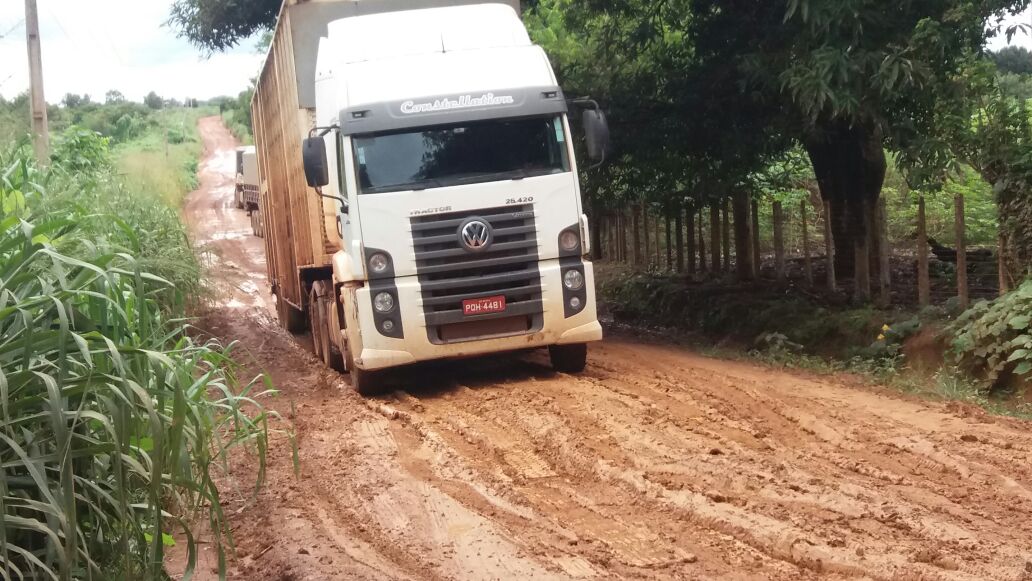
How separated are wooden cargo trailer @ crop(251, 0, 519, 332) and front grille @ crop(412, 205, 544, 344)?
5.14 ft

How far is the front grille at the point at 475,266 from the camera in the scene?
945 cm

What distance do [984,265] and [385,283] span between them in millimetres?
6839

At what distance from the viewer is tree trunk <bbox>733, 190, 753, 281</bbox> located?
15641 mm

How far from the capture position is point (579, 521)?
6.01 meters

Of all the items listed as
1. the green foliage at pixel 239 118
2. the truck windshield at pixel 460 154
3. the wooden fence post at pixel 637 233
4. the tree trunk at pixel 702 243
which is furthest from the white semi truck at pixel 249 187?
the green foliage at pixel 239 118

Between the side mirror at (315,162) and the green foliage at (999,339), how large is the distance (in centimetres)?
579

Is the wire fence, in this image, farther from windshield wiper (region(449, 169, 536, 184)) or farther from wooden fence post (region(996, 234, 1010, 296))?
windshield wiper (region(449, 169, 536, 184))

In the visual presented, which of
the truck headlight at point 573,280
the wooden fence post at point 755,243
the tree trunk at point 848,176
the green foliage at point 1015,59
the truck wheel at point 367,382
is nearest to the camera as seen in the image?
the truck headlight at point 573,280

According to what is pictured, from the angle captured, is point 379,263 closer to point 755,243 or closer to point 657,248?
point 755,243

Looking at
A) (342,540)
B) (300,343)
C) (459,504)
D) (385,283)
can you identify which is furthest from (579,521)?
(300,343)

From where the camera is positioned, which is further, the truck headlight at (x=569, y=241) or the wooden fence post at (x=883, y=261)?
the wooden fence post at (x=883, y=261)

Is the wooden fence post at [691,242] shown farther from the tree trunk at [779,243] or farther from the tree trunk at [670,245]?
the tree trunk at [779,243]

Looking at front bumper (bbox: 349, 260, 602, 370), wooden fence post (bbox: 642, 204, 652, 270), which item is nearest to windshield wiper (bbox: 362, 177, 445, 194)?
front bumper (bbox: 349, 260, 602, 370)

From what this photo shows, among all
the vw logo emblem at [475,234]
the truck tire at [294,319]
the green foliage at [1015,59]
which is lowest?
the truck tire at [294,319]
